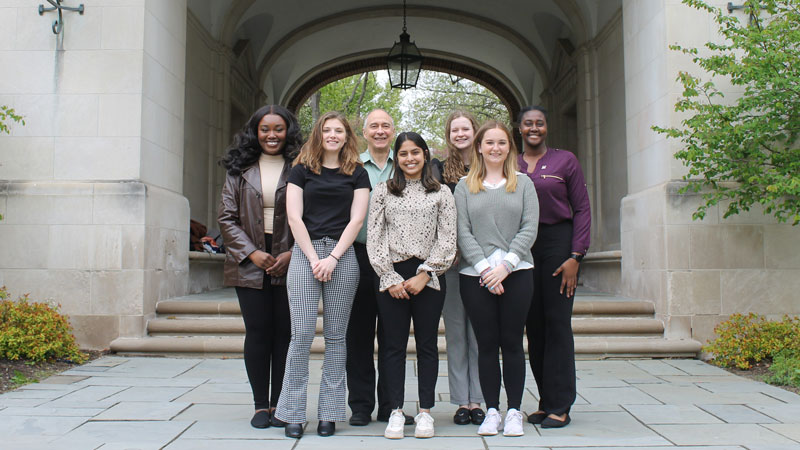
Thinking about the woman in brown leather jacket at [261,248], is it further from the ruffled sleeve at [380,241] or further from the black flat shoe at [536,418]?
the black flat shoe at [536,418]

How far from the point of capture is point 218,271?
28.7 ft

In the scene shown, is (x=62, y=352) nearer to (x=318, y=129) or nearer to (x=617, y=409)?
(x=318, y=129)

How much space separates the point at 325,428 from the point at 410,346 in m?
2.33

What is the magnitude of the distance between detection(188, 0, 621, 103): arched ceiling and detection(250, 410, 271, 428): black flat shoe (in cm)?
728

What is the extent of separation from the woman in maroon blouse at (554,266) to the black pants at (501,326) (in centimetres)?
20

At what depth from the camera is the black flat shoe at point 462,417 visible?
12.0 feet

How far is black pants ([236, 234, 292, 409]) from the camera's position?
359 cm

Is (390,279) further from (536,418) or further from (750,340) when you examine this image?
(750,340)

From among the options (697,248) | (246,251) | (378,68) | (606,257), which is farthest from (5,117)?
(378,68)

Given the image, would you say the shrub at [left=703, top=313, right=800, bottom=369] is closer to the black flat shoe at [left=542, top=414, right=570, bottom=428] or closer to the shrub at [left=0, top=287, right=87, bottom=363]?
the black flat shoe at [left=542, top=414, right=570, bottom=428]

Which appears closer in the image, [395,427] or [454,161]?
[395,427]

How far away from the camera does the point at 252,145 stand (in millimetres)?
3789

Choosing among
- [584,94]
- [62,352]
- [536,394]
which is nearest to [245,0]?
[584,94]

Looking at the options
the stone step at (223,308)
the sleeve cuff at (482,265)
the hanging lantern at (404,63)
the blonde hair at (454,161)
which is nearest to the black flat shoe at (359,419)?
the sleeve cuff at (482,265)
